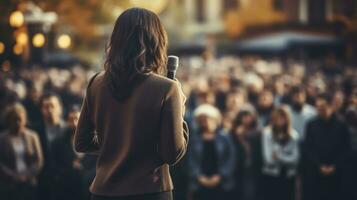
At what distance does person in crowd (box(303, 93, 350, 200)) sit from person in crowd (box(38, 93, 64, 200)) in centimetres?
336

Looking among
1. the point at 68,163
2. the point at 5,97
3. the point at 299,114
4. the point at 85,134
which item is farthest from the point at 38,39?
the point at 85,134

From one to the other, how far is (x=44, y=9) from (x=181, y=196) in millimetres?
9481

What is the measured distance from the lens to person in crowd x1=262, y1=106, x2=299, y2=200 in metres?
9.69

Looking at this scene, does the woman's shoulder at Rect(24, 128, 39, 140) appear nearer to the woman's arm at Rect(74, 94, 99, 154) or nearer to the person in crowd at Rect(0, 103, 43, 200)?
the person in crowd at Rect(0, 103, 43, 200)

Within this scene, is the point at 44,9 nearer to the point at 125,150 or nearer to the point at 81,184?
the point at 81,184

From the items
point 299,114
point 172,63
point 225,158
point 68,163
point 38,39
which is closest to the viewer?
point 172,63

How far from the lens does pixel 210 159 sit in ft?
32.1

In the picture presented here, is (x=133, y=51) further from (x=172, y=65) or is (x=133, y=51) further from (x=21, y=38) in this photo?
(x=21, y=38)

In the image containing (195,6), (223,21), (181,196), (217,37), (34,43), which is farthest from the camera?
(195,6)

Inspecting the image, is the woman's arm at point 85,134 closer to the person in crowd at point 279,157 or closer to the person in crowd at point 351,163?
the person in crowd at point 279,157

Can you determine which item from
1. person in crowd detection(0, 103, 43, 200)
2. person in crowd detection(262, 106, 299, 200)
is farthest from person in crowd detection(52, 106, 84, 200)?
person in crowd detection(262, 106, 299, 200)

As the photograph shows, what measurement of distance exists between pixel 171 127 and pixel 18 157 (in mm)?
5719

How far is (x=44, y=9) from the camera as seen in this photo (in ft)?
57.9

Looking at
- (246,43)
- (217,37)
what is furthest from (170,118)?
(217,37)
